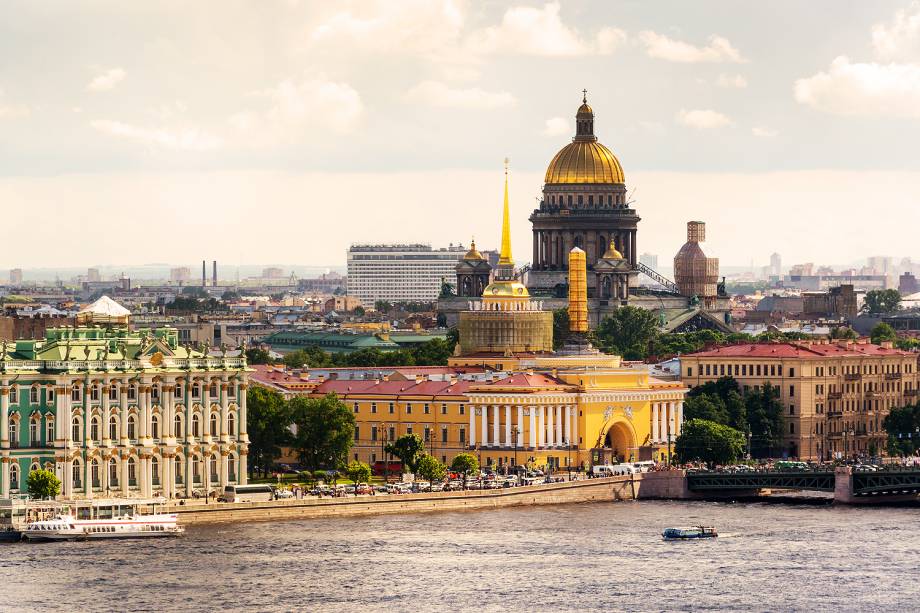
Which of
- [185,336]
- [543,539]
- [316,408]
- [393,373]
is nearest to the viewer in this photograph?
[543,539]

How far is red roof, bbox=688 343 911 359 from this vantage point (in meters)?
130

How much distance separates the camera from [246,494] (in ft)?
321

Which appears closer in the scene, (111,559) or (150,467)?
(111,559)

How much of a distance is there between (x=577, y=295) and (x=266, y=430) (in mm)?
34848

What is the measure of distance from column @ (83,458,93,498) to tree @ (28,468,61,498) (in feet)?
6.54

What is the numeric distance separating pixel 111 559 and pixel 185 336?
97.3 metres

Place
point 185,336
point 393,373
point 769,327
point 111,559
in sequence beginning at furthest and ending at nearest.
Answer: point 769,327 → point 185,336 → point 393,373 → point 111,559

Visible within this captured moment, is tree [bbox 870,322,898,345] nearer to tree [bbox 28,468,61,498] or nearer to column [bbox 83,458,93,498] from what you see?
column [bbox 83,458,93,498]

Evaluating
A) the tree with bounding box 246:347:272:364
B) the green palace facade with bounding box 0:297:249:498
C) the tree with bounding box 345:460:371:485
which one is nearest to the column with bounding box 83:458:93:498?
the green palace facade with bounding box 0:297:249:498

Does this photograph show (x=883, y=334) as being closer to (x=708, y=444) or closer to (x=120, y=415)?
(x=708, y=444)

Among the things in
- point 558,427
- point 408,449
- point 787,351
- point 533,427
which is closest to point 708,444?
point 558,427

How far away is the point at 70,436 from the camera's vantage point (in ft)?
312

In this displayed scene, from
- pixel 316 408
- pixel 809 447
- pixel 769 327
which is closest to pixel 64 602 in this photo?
pixel 316 408

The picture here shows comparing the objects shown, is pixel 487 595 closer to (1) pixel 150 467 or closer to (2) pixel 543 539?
(2) pixel 543 539
